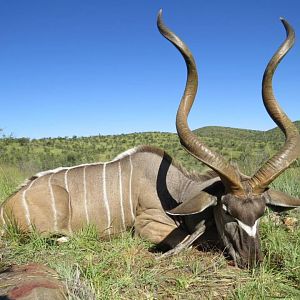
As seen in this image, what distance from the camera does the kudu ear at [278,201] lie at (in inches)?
146

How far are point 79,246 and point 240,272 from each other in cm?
148

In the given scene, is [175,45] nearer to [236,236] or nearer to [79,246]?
[236,236]

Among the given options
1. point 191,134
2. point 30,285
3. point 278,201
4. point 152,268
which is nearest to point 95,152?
point 191,134

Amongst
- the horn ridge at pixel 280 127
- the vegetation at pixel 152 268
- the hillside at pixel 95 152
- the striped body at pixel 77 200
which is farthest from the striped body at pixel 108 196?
the hillside at pixel 95 152

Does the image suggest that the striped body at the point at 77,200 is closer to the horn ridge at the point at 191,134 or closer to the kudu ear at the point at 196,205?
the kudu ear at the point at 196,205

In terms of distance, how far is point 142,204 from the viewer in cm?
454

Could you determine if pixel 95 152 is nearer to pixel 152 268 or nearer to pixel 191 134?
pixel 191 134

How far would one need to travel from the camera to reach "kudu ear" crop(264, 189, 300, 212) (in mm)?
3715

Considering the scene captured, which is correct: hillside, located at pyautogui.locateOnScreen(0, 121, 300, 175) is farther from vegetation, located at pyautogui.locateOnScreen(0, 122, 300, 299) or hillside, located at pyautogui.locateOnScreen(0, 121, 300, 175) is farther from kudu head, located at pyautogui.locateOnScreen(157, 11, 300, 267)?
vegetation, located at pyautogui.locateOnScreen(0, 122, 300, 299)

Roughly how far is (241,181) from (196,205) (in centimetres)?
44

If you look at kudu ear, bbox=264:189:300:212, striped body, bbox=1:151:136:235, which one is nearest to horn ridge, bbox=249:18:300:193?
kudu ear, bbox=264:189:300:212

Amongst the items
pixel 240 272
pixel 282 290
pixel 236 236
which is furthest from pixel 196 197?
pixel 282 290

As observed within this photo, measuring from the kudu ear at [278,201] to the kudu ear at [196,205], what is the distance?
1.50 feet

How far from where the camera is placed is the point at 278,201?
375cm
